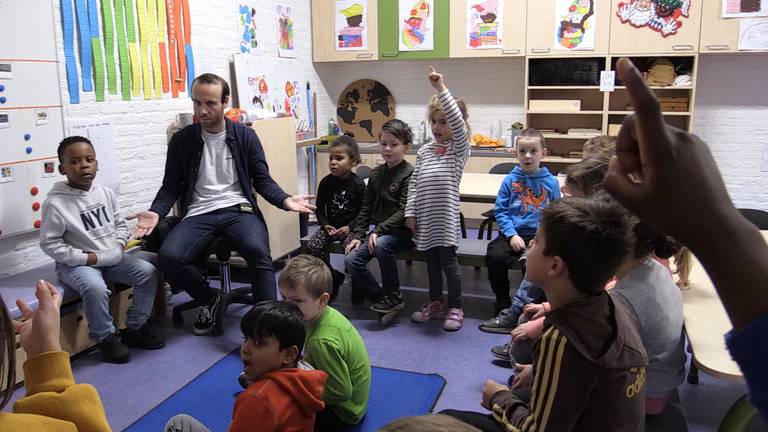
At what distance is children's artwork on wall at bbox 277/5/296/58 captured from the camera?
5531mm

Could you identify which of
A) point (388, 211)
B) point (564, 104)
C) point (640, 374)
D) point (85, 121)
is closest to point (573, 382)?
point (640, 374)

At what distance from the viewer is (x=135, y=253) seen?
3.44 m

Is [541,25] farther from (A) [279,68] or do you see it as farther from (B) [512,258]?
(B) [512,258]

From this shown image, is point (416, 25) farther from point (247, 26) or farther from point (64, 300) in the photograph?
point (64, 300)

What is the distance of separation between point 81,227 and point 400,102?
4.00 meters

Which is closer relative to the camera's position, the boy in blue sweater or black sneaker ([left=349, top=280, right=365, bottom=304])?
the boy in blue sweater

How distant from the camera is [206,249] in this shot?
346cm

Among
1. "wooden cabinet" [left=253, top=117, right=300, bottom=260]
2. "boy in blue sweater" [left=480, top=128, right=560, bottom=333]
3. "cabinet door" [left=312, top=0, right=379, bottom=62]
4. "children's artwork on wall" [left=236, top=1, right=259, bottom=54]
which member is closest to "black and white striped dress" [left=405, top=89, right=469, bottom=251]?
"boy in blue sweater" [left=480, top=128, right=560, bottom=333]

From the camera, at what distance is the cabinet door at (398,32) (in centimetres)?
564

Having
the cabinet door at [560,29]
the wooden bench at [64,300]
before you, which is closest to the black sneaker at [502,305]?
the wooden bench at [64,300]

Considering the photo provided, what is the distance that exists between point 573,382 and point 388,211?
2.44 m

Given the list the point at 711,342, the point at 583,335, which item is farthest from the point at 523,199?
the point at 583,335

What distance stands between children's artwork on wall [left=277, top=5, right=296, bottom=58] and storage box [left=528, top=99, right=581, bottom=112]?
2.28m

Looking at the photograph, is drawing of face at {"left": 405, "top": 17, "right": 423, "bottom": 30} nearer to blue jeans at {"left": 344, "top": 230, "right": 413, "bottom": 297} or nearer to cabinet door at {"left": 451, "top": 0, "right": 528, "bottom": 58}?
cabinet door at {"left": 451, "top": 0, "right": 528, "bottom": 58}
